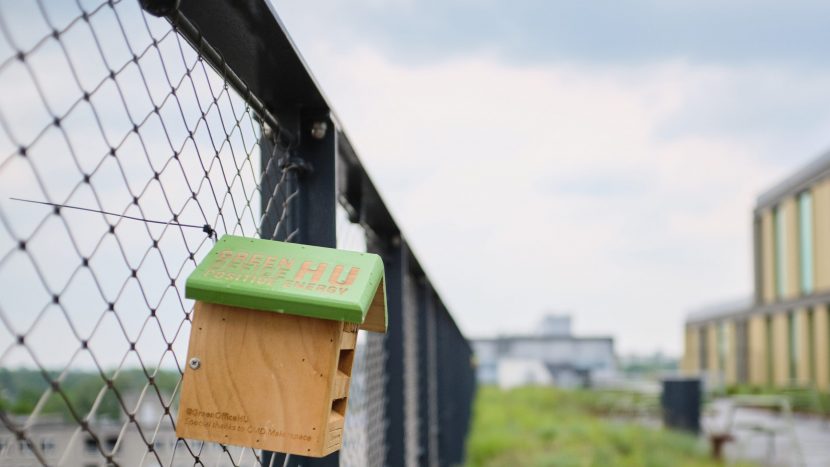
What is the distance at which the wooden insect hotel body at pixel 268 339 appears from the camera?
1.23 meters

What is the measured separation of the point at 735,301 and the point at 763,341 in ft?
20.9

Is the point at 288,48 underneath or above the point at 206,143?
above

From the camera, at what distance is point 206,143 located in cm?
138

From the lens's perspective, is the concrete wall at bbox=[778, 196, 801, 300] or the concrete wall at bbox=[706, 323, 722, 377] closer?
the concrete wall at bbox=[778, 196, 801, 300]

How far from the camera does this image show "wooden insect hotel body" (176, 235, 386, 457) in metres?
1.23

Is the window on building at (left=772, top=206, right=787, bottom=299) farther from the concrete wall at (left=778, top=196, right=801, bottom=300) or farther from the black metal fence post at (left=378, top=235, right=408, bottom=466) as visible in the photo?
the black metal fence post at (left=378, top=235, right=408, bottom=466)

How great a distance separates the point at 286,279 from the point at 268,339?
0.32 feet

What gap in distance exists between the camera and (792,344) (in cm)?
2738

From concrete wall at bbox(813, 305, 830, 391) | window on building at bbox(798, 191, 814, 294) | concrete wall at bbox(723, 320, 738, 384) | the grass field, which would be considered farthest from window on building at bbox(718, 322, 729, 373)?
the grass field

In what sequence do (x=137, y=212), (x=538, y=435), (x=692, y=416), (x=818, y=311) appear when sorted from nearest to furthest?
(x=137, y=212) → (x=538, y=435) → (x=692, y=416) → (x=818, y=311)

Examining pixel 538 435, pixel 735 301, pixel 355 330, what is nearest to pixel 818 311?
pixel 735 301

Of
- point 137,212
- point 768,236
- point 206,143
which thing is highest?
point 768,236

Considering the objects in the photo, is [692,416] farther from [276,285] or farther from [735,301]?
[735,301]

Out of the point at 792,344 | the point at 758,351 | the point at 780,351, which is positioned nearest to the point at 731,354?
the point at 758,351
